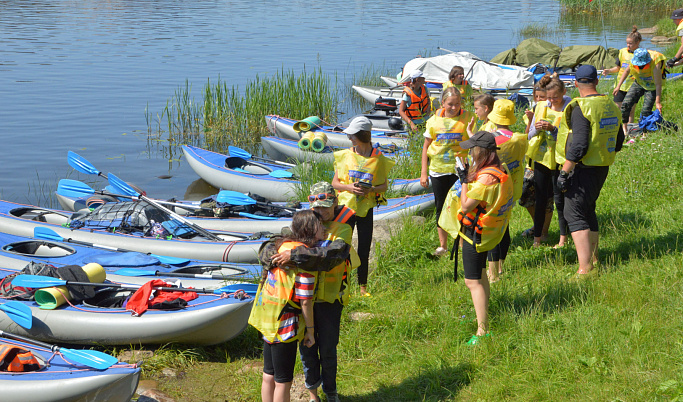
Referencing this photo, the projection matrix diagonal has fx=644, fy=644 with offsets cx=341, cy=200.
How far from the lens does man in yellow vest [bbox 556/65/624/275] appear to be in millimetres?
4676

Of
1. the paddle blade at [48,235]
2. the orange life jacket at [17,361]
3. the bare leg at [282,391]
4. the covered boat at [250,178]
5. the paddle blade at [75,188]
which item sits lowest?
the covered boat at [250,178]

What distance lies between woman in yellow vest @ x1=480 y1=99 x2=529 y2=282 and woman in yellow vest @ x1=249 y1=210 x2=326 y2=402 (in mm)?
2105

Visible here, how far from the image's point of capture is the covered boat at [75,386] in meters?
3.97

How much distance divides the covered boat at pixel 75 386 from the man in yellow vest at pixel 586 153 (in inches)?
129

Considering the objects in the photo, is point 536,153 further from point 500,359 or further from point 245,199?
point 245,199

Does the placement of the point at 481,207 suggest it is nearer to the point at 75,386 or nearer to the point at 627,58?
the point at 75,386

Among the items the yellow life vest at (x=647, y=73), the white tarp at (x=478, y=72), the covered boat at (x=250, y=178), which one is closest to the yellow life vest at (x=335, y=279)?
the covered boat at (x=250, y=178)

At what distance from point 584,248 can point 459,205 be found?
1251 mm

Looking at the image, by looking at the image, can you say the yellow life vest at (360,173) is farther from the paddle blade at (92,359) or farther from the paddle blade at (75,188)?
the paddle blade at (75,188)

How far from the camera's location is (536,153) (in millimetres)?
5645

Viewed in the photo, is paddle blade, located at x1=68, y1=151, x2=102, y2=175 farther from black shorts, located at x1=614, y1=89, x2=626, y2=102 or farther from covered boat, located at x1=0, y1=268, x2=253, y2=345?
black shorts, located at x1=614, y1=89, x2=626, y2=102

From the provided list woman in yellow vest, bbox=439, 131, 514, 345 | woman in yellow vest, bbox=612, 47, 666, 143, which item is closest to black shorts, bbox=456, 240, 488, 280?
woman in yellow vest, bbox=439, 131, 514, 345

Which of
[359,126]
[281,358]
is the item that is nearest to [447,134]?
[359,126]

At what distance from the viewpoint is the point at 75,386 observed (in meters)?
3.98
